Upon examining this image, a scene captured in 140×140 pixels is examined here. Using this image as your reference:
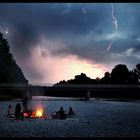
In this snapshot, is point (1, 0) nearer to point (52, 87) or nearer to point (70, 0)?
point (70, 0)

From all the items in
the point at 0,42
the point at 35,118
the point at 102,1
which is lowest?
the point at 35,118

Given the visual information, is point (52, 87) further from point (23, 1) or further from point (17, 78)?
point (23, 1)

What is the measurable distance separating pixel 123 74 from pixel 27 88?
64.3 metres

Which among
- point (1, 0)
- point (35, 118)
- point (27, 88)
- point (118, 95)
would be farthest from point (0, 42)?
point (1, 0)

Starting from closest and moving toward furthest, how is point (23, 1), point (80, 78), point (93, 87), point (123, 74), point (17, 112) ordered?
1. point (23, 1)
2. point (17, 112)
3. point (93, 87)
4. point (123, 74)
5. point (80, 78)

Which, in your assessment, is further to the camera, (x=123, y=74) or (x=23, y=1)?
(x=123, y=74)

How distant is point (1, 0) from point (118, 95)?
137m

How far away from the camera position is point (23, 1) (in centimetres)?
1159

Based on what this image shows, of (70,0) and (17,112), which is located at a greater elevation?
(70,0)

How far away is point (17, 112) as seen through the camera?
110 feet

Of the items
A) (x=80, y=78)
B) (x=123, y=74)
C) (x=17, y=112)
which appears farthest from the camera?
(x=80, y=78)

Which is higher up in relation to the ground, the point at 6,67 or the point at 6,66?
the point at 6,66

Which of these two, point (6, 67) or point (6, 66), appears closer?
point (6, 67)

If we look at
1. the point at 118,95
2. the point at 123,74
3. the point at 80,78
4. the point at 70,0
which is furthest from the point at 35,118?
the point at 80,78
